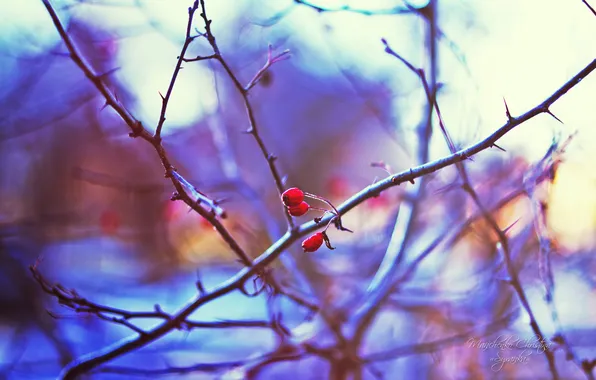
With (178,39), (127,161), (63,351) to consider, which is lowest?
(63,351)

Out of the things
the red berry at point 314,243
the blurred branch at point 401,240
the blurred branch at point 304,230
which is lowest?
the red berry at point 314,243

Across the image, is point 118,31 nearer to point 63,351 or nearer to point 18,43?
point 18,43

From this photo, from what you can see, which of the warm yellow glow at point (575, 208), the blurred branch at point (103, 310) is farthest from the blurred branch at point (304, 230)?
the warm yellow glow at point (575, 208)

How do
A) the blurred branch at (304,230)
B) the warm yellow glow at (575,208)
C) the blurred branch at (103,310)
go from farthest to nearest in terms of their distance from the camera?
the warm yellow glow at (575,208), the blurred branch at (103,310), the blurred branch at (304,230)

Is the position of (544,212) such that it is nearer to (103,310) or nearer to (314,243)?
(314,243)

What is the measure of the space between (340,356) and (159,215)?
1778 millimetres

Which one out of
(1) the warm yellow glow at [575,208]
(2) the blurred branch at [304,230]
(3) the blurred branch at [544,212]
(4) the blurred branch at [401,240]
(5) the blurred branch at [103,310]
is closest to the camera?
(2) the blurred branch at [304,230]

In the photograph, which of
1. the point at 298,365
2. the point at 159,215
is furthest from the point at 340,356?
the point at 159,215

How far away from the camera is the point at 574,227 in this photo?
4.17 feet

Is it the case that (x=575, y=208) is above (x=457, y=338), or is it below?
above

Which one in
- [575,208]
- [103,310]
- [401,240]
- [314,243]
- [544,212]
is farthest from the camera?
[575,208]

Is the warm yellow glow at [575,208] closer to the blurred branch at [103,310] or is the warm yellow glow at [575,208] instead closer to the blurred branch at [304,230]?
the blurred branch at [304,230]

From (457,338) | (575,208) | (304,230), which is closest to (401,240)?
(457,338)

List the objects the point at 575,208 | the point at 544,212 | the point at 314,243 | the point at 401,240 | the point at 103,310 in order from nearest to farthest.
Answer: the point at 314,243, the point at 103,310, the point at 544,212, the point at 401,240, the point at 575,208
